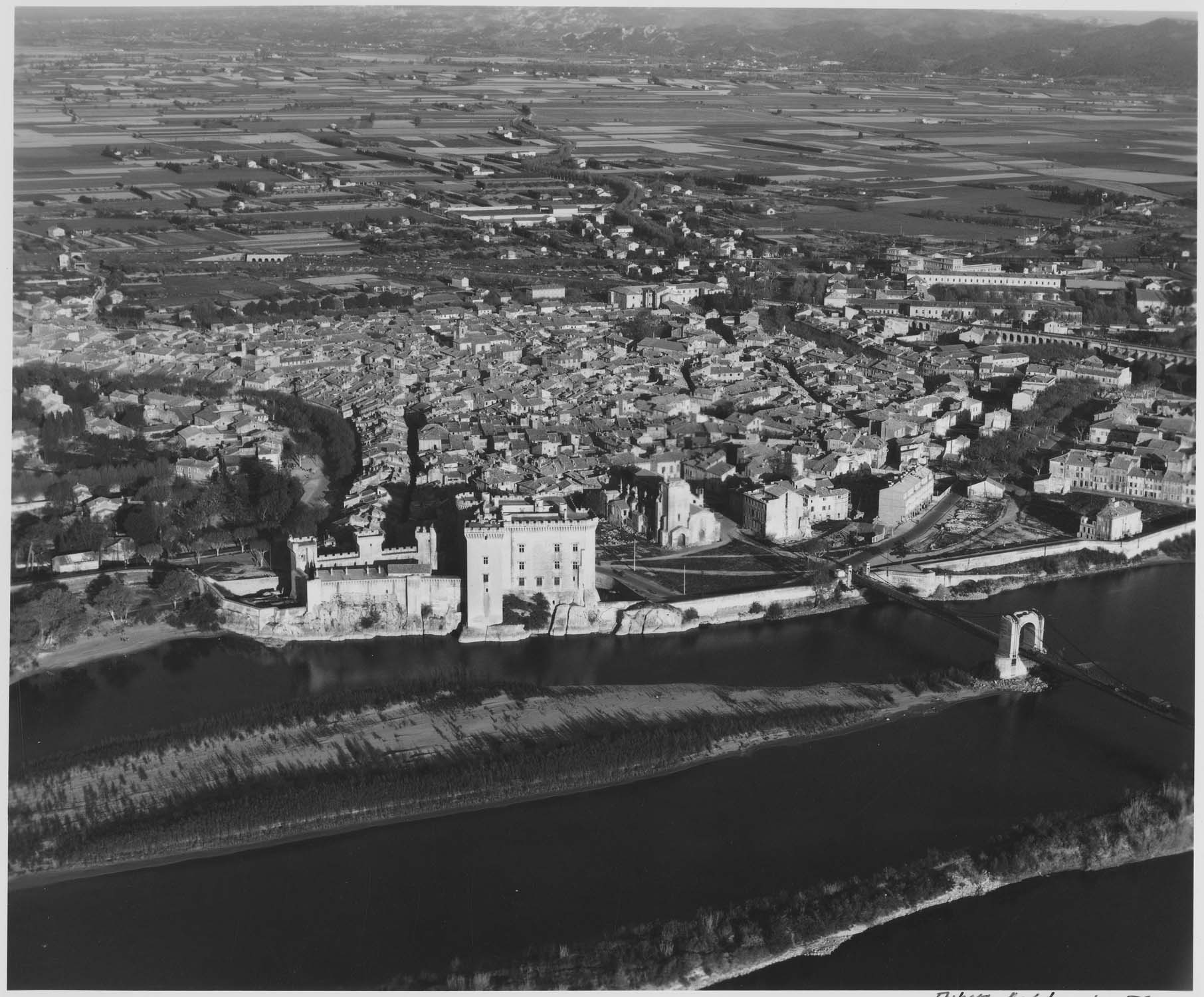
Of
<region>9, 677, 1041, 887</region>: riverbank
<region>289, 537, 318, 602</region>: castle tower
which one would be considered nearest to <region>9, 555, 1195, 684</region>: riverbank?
<region>289, 537, 318, 602</region>: castle tower

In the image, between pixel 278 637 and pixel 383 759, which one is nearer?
pixel 383 759

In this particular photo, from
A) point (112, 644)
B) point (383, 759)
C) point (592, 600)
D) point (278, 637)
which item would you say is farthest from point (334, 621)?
point (383, 759)

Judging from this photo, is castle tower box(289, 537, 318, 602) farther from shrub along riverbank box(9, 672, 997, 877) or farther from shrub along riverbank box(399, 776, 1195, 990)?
shrub along riverbank box(399, 776, 1195, 990)

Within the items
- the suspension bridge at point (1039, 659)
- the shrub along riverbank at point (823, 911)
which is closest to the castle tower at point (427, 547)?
the suspension bridge at point (1039, 659)

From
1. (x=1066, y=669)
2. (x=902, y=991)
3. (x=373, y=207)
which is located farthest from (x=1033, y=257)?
(x=902, y=991)

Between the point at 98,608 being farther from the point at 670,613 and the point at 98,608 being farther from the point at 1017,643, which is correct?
the point at 1017,643

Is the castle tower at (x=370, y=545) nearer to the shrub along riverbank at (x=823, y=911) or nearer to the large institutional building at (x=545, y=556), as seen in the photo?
the large institutional building at (x=545, y=556)

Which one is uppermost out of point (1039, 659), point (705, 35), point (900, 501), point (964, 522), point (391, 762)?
point (705, 35)
